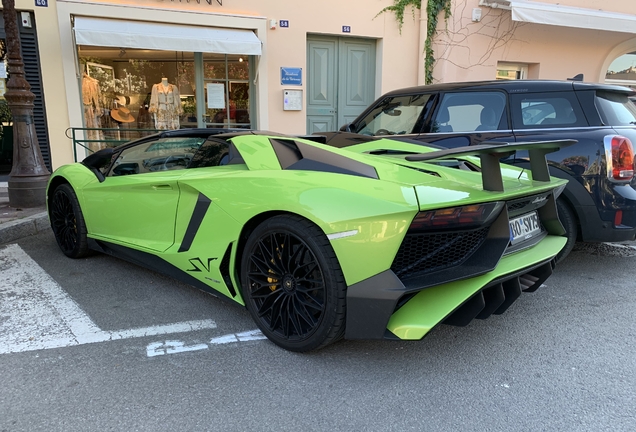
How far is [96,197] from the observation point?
3.81 metres

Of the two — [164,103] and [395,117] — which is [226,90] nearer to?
[164,103]

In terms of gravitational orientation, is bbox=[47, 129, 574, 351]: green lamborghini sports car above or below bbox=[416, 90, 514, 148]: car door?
below

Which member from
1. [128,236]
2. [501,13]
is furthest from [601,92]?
[501,13]

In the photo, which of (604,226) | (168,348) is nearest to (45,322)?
(168,348)

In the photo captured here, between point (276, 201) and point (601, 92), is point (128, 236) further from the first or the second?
point (601, 92)

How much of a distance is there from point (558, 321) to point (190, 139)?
3.11m

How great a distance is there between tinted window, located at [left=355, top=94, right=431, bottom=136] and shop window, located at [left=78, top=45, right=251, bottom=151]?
461 cm

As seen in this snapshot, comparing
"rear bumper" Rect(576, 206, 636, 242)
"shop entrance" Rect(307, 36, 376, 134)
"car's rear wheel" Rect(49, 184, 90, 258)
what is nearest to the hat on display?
"shop entrance" Rect(307, 36, 376, 134)

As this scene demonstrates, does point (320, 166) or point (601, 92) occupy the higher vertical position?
point (601, 92)

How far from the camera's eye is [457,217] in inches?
86.5

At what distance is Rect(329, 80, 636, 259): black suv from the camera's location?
3.65 meters

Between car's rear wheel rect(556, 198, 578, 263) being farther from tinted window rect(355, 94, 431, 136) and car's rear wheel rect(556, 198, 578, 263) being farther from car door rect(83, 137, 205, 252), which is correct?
car door rect(83, 137, 205, 252)

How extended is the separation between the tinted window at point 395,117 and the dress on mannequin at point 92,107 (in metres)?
5.41

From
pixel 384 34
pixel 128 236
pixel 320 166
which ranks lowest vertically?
pixel 128 236
